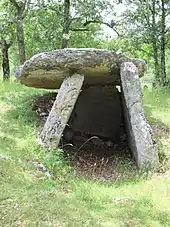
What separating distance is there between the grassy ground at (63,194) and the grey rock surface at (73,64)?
4.23 ft

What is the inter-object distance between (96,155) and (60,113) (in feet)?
4.27

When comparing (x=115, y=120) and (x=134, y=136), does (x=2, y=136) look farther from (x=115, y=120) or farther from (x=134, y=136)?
(x=115, y=120)

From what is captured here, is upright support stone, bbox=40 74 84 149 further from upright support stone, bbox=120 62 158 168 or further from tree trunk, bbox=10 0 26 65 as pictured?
tree trunk, bbox=10 0 26 65

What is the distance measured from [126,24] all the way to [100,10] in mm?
2010

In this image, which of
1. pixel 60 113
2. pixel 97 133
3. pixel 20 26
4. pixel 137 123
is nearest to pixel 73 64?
pixel 60 113

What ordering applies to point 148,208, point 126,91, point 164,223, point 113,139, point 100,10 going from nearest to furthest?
point 164,223, point 148,208, point 126,91, point 113,139, point 100,10

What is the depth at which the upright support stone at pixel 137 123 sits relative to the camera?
769 centimetres

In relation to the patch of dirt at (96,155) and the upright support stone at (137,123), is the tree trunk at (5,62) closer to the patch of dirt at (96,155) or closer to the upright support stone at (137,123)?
the patch of dirt at (96,155)

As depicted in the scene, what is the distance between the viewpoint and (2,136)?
829 centimetres

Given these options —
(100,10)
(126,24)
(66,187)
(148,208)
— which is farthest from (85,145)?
(126,24)

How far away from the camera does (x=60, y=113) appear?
334 inches

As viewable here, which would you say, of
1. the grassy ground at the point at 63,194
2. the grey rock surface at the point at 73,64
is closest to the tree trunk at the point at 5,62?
the grey rock surface at the point at 73,64

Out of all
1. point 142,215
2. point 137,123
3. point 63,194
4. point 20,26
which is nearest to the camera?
point 142,215

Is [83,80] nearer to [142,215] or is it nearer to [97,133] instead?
[97,133]
